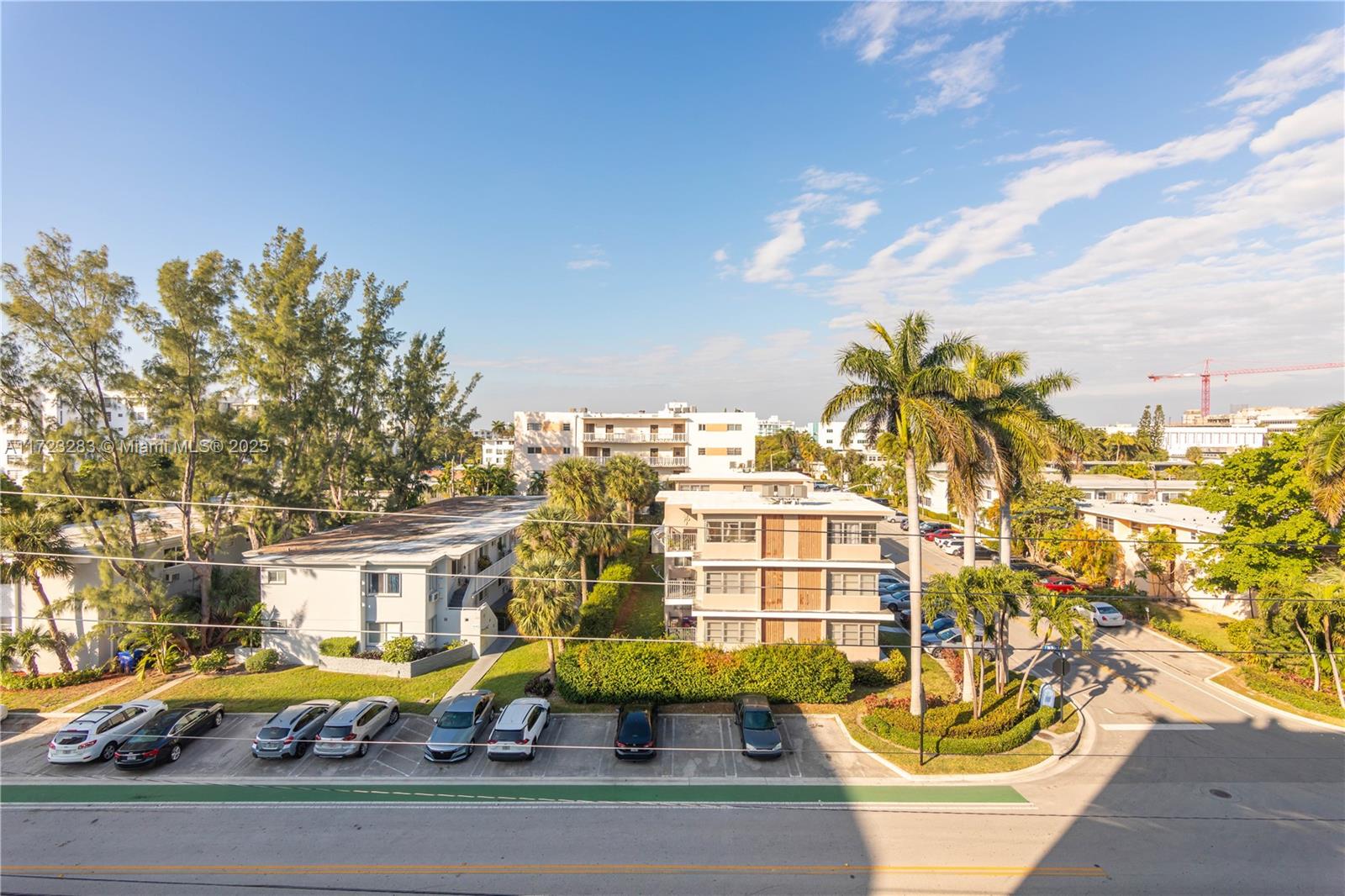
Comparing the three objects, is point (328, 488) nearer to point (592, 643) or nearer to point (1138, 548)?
point (592, 643)

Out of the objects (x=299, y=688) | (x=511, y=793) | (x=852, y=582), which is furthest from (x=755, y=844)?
(x=299, y=688)

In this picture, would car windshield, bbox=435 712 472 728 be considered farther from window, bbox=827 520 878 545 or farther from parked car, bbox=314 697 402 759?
window, bbox=827 520 878 545

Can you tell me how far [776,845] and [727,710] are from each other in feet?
26.6

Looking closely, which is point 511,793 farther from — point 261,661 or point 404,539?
point 404,539

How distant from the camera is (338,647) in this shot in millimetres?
26516

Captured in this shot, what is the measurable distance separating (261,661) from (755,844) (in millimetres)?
23062

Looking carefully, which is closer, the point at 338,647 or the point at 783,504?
the point at 783,504

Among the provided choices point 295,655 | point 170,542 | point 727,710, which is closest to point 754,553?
point 727,710

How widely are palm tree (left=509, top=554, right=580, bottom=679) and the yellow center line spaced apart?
30.8 ft

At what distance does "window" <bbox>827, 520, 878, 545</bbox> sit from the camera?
25.0m

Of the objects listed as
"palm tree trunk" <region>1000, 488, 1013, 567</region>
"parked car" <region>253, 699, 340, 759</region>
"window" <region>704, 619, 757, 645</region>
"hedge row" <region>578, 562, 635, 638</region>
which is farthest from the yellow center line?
"hedge row" <region>578, 562, 635, 638</region>

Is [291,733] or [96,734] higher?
[96,734]

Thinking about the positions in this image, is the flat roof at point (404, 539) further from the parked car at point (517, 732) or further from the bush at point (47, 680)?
the parked car at point (517, 732)

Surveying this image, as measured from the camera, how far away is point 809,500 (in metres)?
28.1
